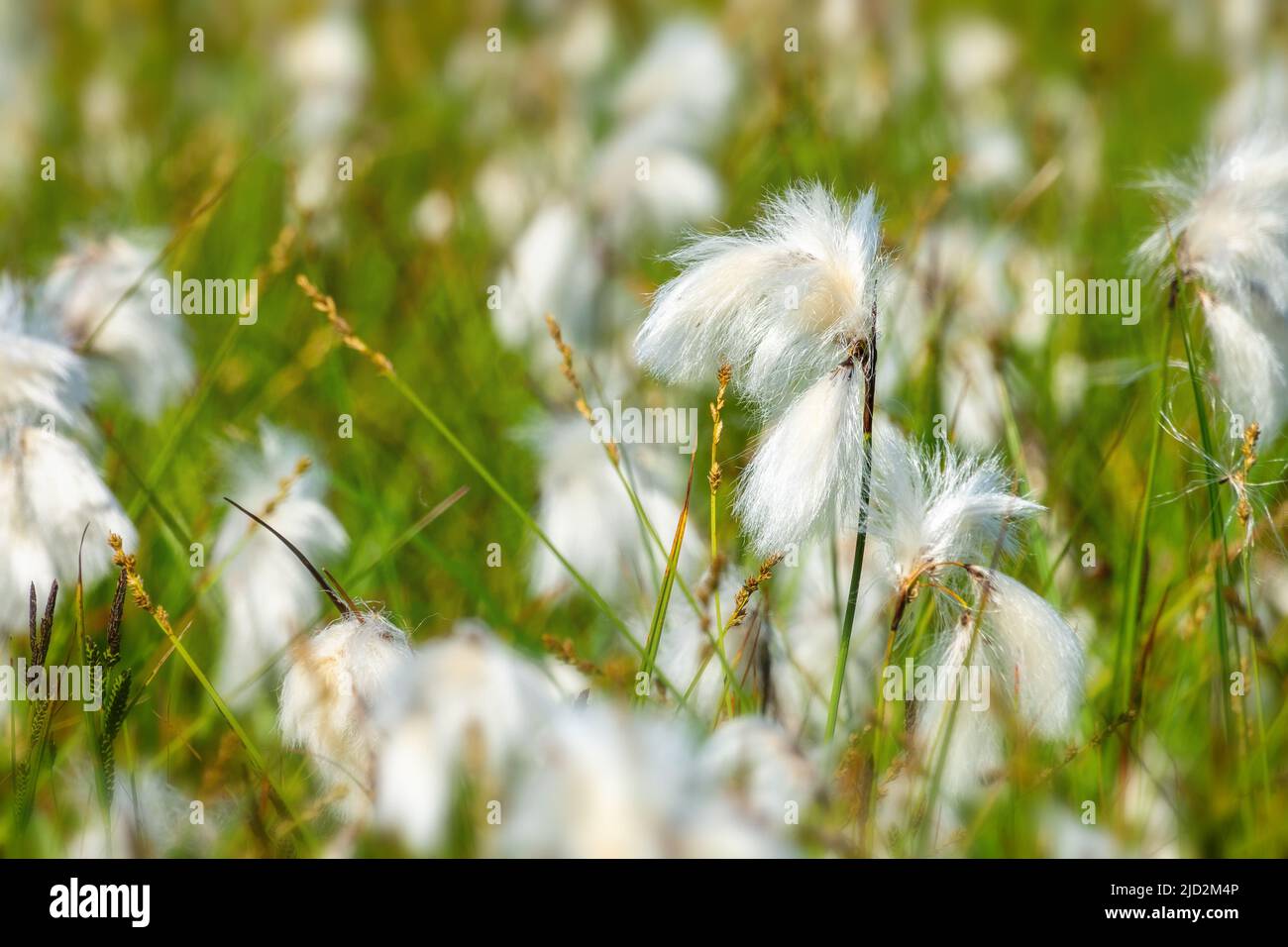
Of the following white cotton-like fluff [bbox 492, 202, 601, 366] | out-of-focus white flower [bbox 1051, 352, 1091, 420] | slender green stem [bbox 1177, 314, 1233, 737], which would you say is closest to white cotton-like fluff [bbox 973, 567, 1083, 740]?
slender green stem [bbox 1177, 314, 1233, 737]

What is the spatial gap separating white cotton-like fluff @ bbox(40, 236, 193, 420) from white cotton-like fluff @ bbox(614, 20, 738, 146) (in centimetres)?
208

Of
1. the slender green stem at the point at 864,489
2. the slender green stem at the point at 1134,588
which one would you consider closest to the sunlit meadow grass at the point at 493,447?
the slender green stem at the point at 1134,588

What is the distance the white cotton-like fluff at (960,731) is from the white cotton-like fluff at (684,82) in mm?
2767

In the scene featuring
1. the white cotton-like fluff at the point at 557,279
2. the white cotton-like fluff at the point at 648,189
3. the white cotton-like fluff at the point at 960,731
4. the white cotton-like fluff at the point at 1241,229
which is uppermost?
the white cotton-like fluff at the point at 648,189

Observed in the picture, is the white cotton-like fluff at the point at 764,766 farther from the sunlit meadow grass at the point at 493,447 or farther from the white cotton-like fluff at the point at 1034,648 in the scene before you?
the white cotton-like fluff at the point at 1034,648

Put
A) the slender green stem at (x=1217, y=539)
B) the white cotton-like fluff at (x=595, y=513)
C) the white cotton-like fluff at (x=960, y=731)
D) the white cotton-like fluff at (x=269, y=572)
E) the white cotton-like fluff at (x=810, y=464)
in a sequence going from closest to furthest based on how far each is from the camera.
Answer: the white cotton-like fluff at (x=810, y=464) < the white cotton-like fluff at (x=960, y=731) < the slender green stem at (x=1217, y=539) < the white cotton-like fluff at (x=269, y=572) < the white cotton-like fluff at (x=595, y=513)

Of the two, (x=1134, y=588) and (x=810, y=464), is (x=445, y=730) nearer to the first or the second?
(x=810, y=464)

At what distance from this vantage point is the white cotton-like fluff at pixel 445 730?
1.12 m

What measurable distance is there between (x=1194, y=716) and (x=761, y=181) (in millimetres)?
2237

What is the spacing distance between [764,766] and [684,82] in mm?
3364

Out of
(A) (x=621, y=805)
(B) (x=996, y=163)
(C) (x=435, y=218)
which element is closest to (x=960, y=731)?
(A) (x=621, y=805)

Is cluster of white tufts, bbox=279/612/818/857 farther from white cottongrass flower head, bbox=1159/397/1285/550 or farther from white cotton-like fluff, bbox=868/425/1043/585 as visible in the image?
white cottongrass flower head, bbox=1159/397/1285/550

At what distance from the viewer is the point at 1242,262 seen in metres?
1.77

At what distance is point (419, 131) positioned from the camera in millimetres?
5375
